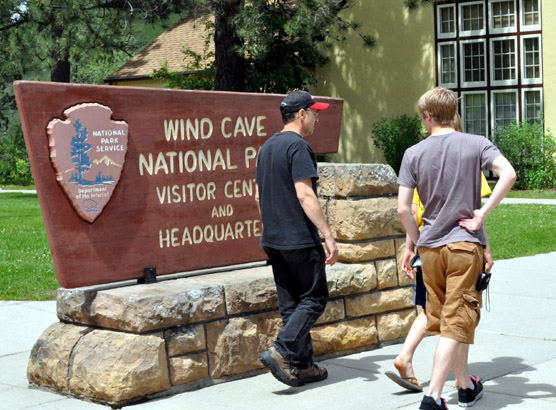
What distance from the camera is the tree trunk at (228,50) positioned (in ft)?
68.3

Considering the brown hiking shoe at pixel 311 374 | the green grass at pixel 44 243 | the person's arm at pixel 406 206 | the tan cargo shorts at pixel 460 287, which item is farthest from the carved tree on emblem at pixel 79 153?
the green grass at pixel 44 243

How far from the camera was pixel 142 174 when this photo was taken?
19.3 ft

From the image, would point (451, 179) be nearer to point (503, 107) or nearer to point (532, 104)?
point (532, 104)

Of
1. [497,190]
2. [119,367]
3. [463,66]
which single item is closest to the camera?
[497,190]

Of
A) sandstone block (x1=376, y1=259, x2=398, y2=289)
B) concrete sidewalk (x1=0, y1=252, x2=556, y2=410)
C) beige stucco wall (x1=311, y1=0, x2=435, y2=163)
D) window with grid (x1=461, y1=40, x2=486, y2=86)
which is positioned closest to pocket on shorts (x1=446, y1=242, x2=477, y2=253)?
concrete sidewalk (x1=0, y1=252, x2=556, y2=410)

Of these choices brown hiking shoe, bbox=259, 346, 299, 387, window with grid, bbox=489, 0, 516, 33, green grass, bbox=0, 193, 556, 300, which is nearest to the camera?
brown hiking shoe, bbox=259, 346, 299, 387

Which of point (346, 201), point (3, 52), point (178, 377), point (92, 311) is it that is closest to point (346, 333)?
point (346, 201)

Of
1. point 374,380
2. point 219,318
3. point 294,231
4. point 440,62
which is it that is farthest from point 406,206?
point 440,62

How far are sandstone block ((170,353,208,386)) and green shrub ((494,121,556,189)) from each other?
696 inches

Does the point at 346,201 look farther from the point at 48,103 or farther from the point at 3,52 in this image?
the point at 3,52

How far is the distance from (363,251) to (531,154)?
16.8 metres

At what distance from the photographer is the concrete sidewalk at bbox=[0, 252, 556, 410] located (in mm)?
5152

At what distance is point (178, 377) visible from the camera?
215 inches

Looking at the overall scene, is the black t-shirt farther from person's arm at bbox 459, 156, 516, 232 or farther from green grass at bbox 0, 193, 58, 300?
green grass at bbox 0, 193, 58, 300
